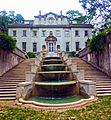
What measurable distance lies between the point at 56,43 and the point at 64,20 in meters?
6.07

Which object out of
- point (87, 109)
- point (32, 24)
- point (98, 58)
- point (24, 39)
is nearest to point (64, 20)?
point (32, 24)

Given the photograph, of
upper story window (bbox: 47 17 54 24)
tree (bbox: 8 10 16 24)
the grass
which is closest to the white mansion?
upper story window (bbox: 47 17 54 24)

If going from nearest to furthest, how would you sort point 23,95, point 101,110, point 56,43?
1. point 101,110
2. point 23,95
3. point 56,43

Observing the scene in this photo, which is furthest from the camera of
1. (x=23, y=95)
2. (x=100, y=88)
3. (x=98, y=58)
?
(x=98, y=58)

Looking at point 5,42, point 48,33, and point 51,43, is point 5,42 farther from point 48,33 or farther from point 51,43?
point 48,33

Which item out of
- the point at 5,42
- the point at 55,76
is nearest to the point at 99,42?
the point at 55,76

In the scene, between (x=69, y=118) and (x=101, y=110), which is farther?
(x=101, y=110)

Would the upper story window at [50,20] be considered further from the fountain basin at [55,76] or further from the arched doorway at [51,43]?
the fountain basin at [55,76]

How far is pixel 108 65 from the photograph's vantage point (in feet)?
48.5

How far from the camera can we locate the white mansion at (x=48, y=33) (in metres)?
43.1

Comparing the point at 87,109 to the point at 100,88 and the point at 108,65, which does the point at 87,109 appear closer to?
the point at 100,88

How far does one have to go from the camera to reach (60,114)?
22.4 ft

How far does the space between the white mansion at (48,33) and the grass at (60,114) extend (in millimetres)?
35185

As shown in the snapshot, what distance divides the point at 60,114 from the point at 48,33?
122 feet
